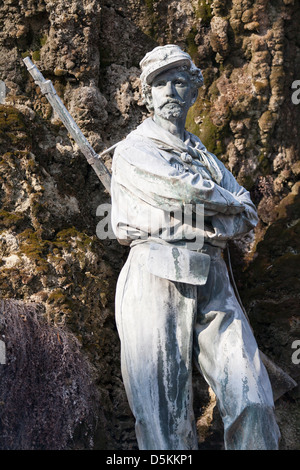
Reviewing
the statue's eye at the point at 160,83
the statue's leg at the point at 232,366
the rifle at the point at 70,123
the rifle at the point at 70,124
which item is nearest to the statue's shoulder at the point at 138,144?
the statue's eye at the point at 160,83

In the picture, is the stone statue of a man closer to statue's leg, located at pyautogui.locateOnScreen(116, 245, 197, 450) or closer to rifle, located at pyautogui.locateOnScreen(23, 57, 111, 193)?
statue's leg, located at pyautogui.locateOnScreen(116, 245, 197, 450)

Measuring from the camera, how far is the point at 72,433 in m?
5.51

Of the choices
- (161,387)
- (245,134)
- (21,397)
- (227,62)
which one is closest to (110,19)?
(227,62)

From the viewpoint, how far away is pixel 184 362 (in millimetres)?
4176

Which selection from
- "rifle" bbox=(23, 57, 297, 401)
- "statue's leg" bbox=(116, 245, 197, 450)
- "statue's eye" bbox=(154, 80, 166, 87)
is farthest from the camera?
"rifle" bbox=(23, 57, 297, 401)

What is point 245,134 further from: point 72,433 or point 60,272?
point 72,433

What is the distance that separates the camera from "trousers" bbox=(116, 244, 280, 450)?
13.3ft

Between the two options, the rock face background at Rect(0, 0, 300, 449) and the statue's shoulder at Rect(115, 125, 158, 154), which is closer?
the statue's shoulder at Rect(115, 125, 158, 154)

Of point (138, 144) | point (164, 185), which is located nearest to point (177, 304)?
point (164, 185)

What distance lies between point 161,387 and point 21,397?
5.34 feet

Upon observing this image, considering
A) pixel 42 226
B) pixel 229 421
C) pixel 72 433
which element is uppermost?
pixel 42 226

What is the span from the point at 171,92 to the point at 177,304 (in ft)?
3.86

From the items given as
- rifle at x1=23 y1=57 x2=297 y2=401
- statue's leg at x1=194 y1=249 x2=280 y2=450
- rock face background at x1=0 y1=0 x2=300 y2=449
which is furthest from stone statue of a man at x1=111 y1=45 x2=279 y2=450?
rifle at x1=23 y1=57 x2=297 y2=401
